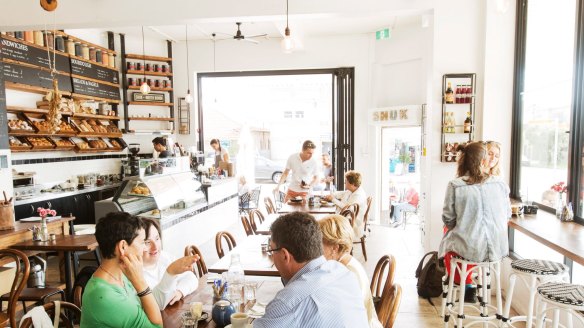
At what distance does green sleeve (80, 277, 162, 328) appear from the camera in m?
1.83

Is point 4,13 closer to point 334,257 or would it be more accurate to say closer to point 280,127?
point 334,257

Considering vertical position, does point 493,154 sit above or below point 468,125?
below

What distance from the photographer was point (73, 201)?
22.0ft

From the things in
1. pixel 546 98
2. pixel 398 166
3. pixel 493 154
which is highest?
pixel 546 98

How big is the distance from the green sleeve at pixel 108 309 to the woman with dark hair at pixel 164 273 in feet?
1.16

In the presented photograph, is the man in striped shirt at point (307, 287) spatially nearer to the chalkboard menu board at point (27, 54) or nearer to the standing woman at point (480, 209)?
the standing woman at point (480, 209)

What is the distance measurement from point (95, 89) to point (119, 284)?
703 cm

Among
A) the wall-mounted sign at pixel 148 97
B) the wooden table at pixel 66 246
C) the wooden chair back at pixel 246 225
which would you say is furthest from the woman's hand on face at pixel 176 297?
the wall-mounted sign at pixel 148 97

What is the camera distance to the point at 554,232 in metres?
3.13

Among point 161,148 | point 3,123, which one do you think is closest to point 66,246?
point 3,123

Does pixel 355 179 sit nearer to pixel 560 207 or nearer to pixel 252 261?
pixel 560 207

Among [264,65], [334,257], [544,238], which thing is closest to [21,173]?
[264,65]

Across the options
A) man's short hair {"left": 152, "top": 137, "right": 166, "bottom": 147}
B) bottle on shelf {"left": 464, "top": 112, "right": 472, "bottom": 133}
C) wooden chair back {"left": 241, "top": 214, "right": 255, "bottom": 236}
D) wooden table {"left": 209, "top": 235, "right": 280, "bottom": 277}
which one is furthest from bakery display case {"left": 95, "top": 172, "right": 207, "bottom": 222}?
bottle on shelf {"left": 464, "top": 112, "right": 472, "bottom": 133}

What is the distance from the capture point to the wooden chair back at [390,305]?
2072mm
